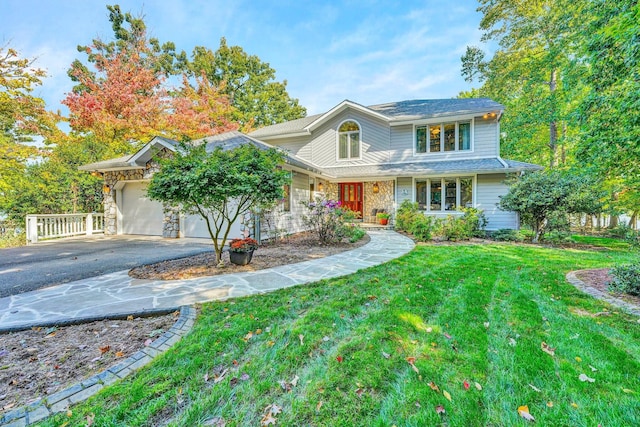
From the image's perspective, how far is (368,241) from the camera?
966 cm

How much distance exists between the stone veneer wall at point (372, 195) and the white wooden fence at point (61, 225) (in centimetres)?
1059

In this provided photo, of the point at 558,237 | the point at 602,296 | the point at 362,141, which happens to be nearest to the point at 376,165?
the point at 362,141

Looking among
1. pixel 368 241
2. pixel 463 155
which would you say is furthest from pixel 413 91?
pixel 368 241

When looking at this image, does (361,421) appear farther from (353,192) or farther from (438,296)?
(353,192)

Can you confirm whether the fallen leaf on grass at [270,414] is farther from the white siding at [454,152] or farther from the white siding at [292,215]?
the white siding at [454,152]

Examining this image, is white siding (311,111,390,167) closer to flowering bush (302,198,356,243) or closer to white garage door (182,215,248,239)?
flowering bush (302,198,356,243)

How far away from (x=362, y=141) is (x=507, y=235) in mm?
7877

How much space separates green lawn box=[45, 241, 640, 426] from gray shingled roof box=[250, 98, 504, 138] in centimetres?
1044

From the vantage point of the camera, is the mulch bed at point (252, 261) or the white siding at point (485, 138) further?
the white siding at point (485, 138)

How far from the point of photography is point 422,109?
13961mm

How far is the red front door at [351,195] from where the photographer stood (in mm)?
15320

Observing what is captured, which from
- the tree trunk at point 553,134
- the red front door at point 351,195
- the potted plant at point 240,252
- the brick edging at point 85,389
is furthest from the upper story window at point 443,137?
the brick edging at point 85,389

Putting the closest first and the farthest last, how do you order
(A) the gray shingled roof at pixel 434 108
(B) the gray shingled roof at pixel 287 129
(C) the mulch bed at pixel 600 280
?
(C) the mulch bed at pixel 600 280
(A) the gray shingled roof at pixel 434 108
(B) the gray shingled roof at pixel 287 129

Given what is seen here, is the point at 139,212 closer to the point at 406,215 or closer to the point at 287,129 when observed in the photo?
the point at 287,129
